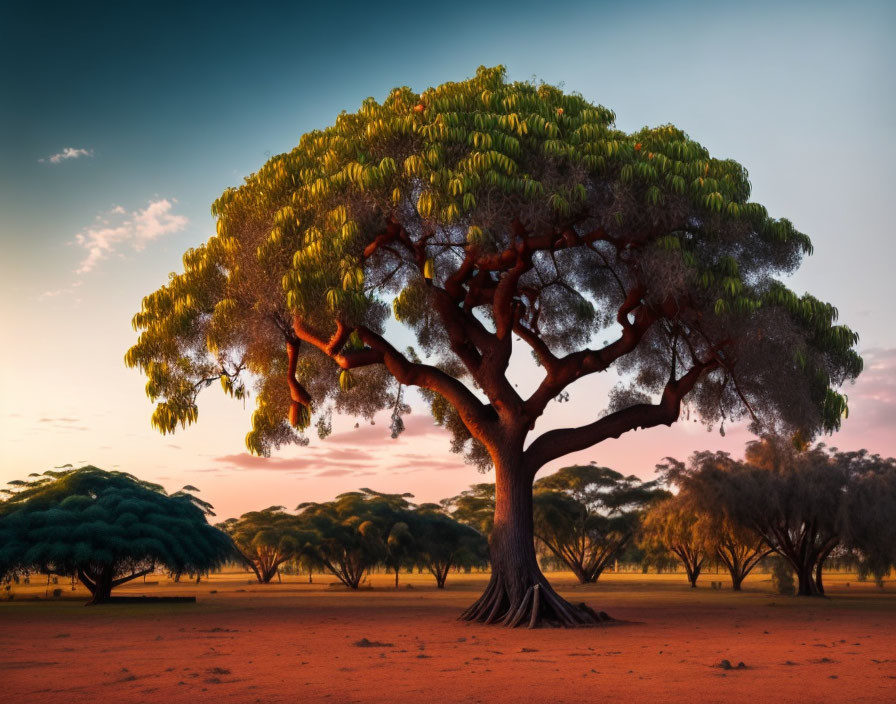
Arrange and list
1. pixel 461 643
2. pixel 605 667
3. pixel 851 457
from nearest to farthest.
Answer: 1. pixel 605 667
2. pixel 461 643
3. pixel 851 457

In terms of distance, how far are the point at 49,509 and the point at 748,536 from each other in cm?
2689

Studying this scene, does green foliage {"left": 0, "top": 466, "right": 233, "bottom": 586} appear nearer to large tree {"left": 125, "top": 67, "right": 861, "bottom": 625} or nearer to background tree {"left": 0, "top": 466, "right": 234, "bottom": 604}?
background tree {"left": 0, "top": 466, "right": 234, "bottom": 604}

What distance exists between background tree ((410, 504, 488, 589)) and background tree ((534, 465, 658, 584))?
15.4 feet

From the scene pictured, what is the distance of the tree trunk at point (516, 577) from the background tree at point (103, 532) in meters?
12.9

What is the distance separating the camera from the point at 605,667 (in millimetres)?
11188

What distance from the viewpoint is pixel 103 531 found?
26188 mm

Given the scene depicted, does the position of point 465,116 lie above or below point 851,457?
above

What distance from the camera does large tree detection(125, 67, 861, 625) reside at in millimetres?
15836

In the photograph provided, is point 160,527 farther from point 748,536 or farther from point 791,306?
point 748,536

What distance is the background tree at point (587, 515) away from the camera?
169 feet

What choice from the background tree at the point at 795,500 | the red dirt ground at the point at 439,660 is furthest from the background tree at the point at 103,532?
the background tree at the point at 795,500

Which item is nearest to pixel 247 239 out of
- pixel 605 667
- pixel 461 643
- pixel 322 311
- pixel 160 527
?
pixel 322 311

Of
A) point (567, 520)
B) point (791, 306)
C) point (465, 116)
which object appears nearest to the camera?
point (465, 116)

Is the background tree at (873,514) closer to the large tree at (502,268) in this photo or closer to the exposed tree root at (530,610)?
the large tree at (502,268)
